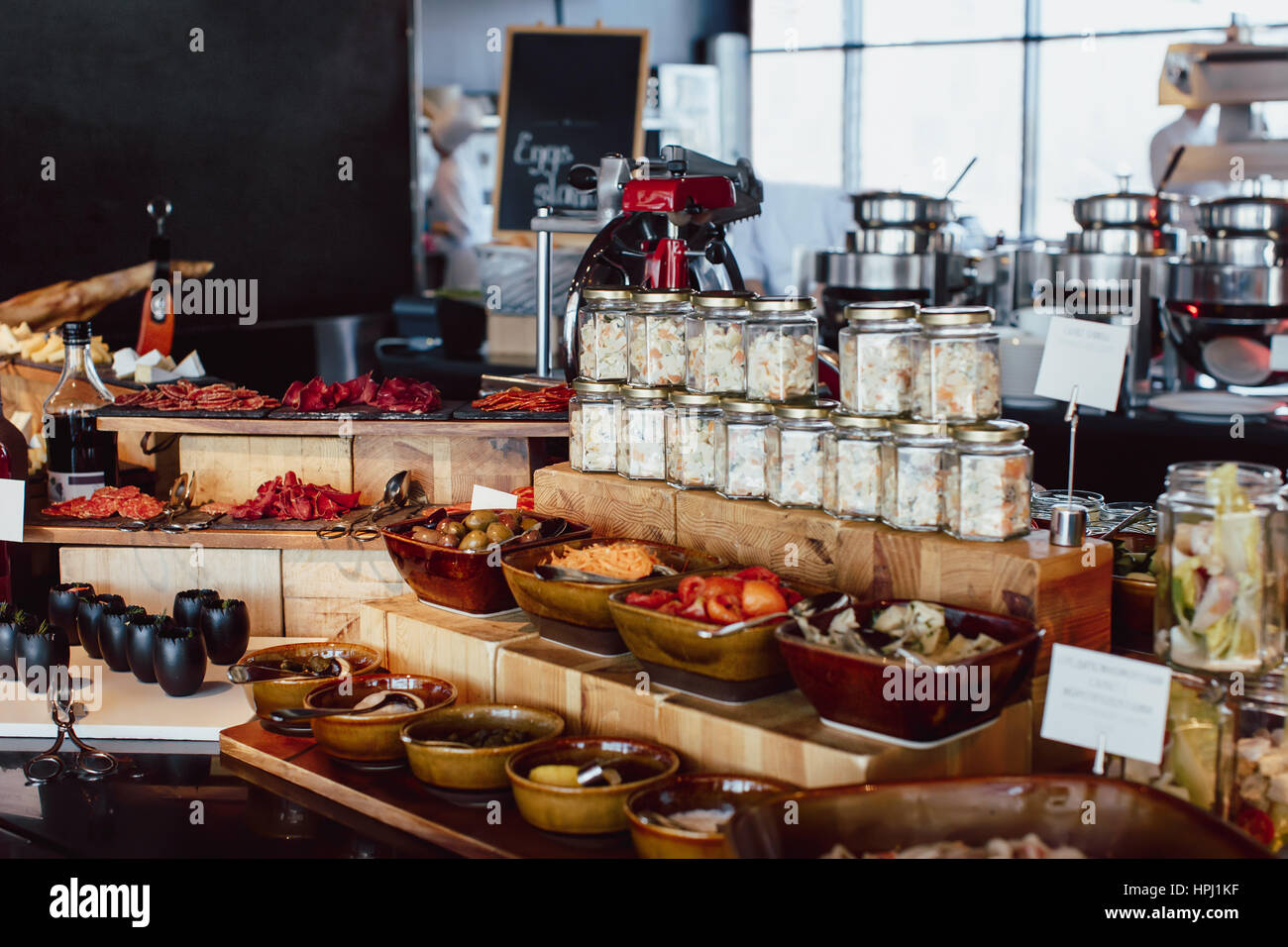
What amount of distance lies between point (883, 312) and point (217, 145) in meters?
3.90

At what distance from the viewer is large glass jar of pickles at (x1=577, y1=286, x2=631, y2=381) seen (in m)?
2.27

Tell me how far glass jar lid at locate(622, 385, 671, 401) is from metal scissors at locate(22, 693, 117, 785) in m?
0.99

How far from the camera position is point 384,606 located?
223cm

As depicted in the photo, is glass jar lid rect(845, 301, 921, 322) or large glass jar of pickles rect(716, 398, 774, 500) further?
large glass jar of pickles rect(716, 398, 774, 500)

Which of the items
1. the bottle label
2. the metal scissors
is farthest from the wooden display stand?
the bottle label

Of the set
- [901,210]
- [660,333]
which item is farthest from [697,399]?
[901,210]

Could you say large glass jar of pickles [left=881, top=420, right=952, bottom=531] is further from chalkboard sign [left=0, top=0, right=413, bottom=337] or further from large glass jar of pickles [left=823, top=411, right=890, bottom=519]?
chalkboard sign [left=0, top=0, right=413, bottom=337]

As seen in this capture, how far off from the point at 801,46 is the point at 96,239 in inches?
→ 297

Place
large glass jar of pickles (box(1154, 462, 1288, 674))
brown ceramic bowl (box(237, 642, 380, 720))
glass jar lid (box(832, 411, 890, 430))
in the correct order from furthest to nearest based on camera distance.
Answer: brown ceramic bowl (box(237, 642, 380, 720))
glass jar lid (box(832, 411, 890, 430))
large glass jar of pickles (box(1154, 462, 1288, 674))

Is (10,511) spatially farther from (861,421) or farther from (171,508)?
(861,421)

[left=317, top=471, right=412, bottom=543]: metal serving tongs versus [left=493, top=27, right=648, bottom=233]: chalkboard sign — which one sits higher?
[left=493, top=27, right=648, bottom=233]: chalkboard sign
